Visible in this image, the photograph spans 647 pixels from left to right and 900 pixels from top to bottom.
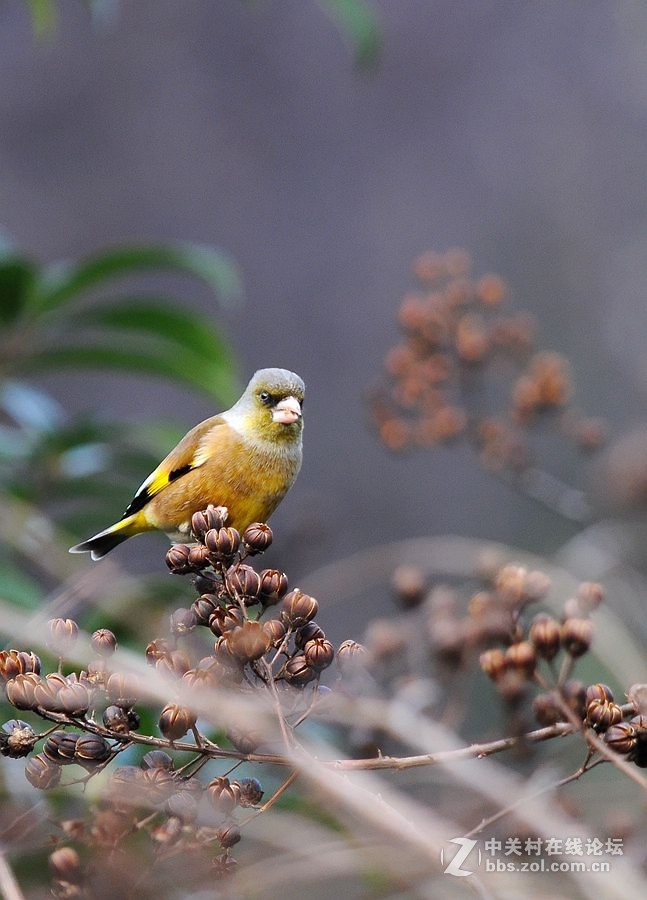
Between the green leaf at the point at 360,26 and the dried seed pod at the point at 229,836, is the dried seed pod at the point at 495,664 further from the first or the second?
the green leaf at the point at 360,26

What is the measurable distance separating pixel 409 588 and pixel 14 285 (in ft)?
4.78

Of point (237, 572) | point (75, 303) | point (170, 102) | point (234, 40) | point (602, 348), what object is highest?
point (234, 40)

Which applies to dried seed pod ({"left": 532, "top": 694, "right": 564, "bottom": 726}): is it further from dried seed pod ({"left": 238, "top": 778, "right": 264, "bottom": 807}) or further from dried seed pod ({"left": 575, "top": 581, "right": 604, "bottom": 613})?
dried seed pod ({"left": 238, "top": 778, "right": 264, "bottom": 807})

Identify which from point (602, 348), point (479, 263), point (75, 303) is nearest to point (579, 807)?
point (75, 303)

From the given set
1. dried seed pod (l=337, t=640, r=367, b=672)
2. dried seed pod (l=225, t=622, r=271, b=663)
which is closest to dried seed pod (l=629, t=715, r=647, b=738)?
dried seed pod (l=337, t=640, r=367, b=672)

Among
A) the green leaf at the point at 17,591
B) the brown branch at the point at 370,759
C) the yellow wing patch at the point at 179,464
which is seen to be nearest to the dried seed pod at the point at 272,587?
the brown branch at the point at 370,759

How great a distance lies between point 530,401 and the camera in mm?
3303

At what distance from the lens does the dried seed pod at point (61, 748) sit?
1.43 meters

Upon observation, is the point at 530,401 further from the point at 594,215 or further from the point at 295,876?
the point at 594,215

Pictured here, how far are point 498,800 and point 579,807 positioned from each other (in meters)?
1.06

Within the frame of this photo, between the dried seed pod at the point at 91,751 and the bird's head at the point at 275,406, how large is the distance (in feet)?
3.19

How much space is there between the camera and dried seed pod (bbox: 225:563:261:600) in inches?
61.5

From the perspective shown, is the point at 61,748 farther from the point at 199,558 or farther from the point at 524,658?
the point at 524,658

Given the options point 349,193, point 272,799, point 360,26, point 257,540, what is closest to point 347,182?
point 349,193
